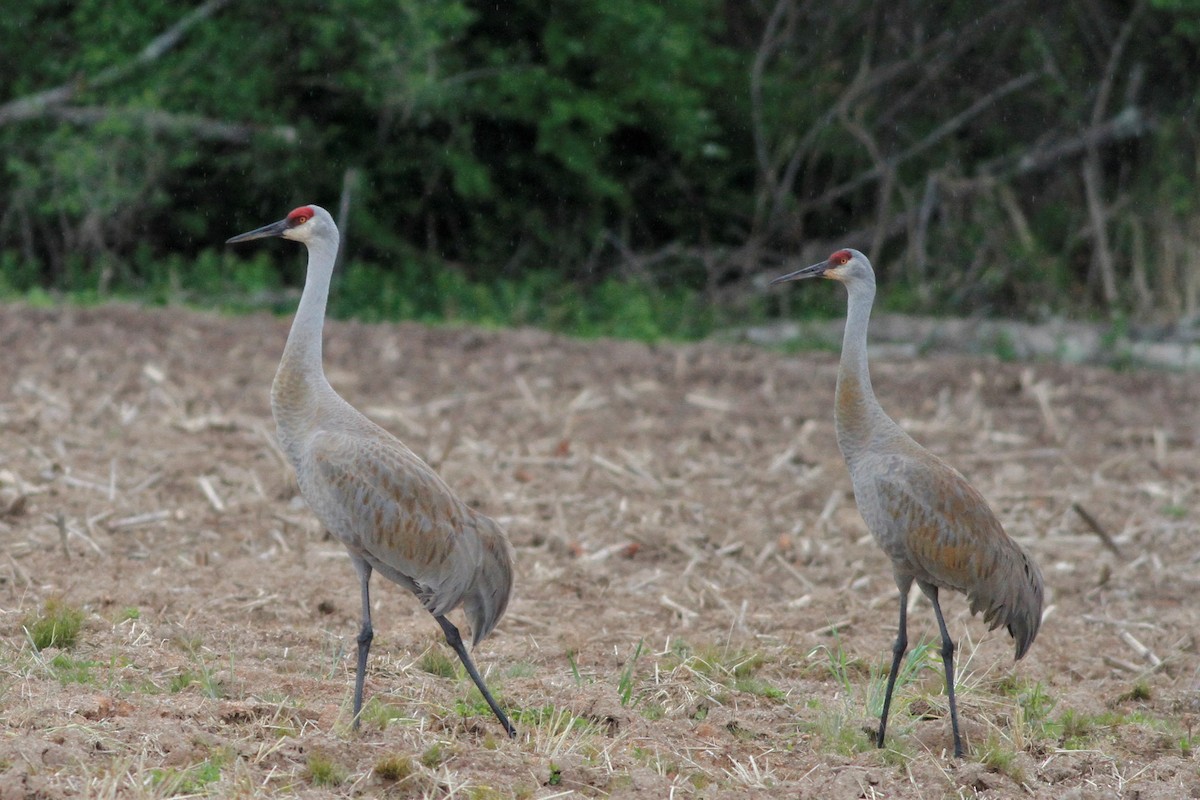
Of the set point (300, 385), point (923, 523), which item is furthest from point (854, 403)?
point (300, 385)

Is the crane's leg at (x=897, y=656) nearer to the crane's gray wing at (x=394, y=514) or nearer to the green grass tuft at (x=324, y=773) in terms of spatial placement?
the crane's gray wing at (x=394, y=514)

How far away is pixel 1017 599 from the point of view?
512cm

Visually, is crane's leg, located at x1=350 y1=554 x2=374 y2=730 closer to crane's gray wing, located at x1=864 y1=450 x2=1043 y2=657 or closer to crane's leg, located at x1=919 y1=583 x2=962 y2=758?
crane's gray wing, located at x1=864 y1=450 x2=1043 y2=657

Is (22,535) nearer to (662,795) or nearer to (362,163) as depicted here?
(662,795)

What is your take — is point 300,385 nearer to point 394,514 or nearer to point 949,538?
point 394,514

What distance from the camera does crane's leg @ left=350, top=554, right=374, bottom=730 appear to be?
457 cm

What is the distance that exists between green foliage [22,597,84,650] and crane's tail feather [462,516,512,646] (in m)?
1.42

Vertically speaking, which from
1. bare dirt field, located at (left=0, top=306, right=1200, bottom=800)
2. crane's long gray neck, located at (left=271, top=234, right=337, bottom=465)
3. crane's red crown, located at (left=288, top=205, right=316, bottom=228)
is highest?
crane's red crown, located at (left=288, top=205, right=316, bottom=228)

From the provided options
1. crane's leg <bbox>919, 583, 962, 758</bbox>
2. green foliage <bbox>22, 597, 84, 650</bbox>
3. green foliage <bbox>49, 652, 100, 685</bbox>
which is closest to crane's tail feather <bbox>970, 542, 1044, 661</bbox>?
crane's leg <bbox>919, 583, 962, 758</bbox>

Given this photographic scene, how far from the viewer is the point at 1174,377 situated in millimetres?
Result: 12750

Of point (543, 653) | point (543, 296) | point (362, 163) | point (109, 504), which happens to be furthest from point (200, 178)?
point (543, 653)

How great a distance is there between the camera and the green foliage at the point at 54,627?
202 inches

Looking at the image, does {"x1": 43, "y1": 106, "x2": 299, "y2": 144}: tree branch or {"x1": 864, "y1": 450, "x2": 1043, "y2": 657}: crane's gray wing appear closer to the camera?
{"x1": 864, "y1": 450, "x2": 1043, "y2": 657}: crane's gray wing

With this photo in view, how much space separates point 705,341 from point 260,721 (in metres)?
10.4
